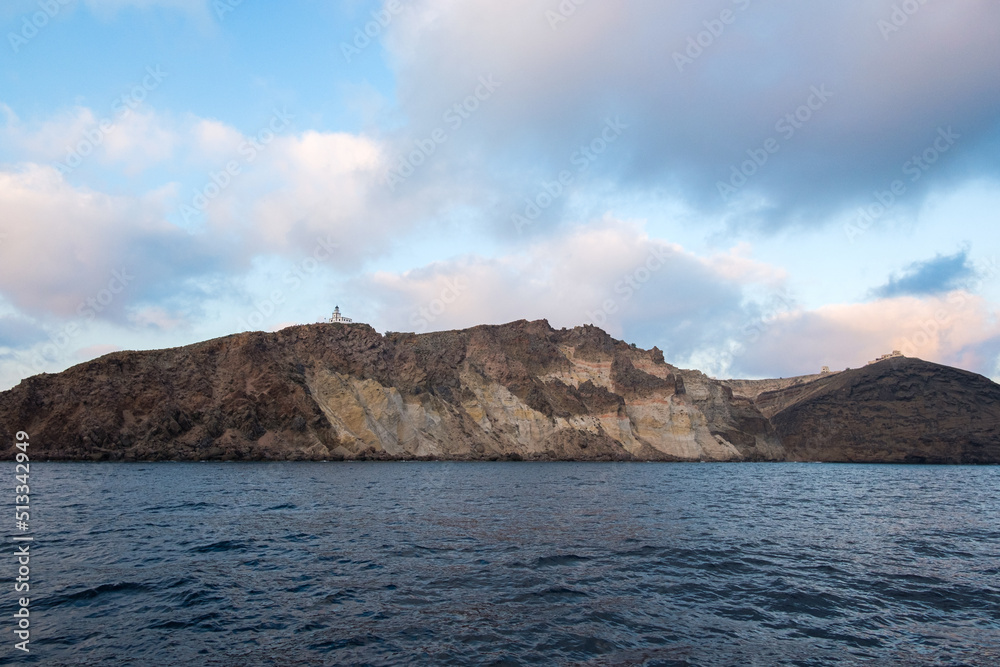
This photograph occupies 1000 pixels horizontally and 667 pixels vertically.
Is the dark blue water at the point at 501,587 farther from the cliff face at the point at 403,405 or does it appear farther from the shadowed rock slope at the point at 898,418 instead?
the shadowed rock slope at the point at 898,418

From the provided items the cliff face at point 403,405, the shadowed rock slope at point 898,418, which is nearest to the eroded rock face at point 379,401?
the cliff face at point 403,405

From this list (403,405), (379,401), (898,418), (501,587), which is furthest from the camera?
(898,418)

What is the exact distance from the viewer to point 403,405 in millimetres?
99625

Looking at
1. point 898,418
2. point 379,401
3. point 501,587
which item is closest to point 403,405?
point 379,401

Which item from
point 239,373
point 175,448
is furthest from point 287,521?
point 239,373

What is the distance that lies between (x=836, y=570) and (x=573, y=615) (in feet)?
30.9

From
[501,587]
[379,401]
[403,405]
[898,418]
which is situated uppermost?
[379,401]

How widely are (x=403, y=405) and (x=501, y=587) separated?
8795cm

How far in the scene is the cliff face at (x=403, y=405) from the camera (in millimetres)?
80688

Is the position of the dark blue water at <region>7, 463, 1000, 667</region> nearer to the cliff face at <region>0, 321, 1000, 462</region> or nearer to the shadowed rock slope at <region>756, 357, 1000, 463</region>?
the cliff face at <region>0, 321, 1000, 462</region>

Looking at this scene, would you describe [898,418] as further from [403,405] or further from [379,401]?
[379,401]

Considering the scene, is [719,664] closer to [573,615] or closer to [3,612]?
[573,615]

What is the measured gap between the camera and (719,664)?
30.2 ft

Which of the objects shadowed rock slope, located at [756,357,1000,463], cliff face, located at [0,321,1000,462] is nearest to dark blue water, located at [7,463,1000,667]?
cliff face, located at [0,321,1000,462]
